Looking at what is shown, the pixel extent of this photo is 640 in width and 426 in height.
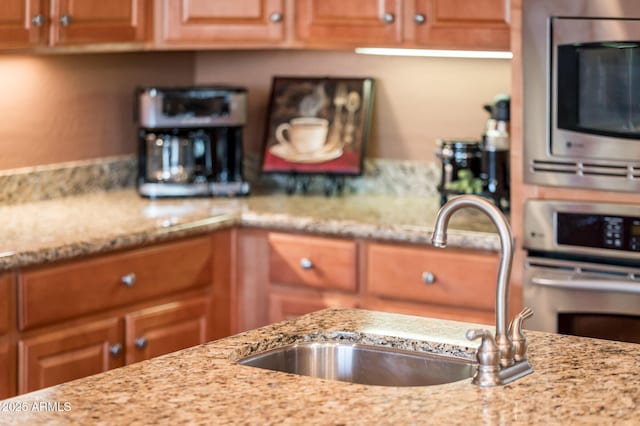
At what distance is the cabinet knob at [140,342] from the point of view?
3400 mm

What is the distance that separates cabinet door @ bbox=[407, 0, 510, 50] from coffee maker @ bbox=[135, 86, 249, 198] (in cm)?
67

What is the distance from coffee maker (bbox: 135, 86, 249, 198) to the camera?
3.86 metres

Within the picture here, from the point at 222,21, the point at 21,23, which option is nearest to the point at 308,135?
the point at 222,21

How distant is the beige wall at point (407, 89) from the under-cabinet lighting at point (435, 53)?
0.09 feet

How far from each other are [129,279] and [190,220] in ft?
1.02

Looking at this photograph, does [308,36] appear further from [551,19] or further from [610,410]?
[610,410]

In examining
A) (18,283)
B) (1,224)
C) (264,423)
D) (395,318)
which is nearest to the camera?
(264,423)

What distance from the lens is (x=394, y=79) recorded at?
414cm

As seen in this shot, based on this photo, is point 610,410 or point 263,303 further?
point 263,303

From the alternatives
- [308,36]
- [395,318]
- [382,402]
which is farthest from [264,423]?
[308,36]

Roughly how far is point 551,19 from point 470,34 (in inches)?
19.3

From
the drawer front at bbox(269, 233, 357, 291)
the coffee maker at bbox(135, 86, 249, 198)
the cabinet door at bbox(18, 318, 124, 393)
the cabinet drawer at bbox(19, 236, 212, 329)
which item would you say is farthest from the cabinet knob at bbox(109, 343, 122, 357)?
the coffee maker at bbox(135, 86, 249, 198)

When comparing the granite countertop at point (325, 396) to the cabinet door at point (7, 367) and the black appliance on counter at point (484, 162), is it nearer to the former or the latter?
the cabinet door at point (7, 367)

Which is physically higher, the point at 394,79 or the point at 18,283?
the point at 394,79
